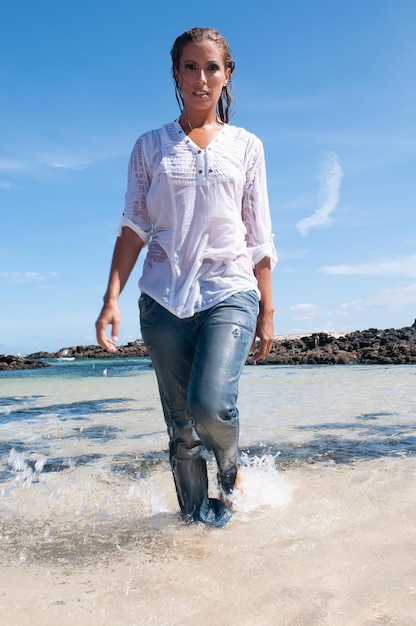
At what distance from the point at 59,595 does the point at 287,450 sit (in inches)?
133

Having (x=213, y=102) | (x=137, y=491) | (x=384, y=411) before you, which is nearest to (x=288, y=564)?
(x=137, y=491)

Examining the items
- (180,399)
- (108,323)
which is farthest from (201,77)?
(180,399)

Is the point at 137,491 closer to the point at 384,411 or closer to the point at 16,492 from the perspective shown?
the point at 16,492

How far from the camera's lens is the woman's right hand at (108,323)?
3.13m

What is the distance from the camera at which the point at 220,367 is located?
295 centimetres

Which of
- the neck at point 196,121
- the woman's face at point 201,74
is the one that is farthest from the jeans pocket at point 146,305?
the woman's face at point 201,74

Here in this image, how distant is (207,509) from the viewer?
3354mm

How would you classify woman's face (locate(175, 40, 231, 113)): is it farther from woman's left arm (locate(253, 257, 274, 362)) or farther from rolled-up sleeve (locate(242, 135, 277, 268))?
woman's left arm (locate(253, 257, 274, 362))

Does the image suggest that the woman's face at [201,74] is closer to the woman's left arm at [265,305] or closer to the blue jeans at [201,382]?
the woman's left arm at [265,305]

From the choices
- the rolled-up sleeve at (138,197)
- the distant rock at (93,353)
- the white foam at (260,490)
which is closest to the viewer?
the rolled-up sleeve at (138,197)

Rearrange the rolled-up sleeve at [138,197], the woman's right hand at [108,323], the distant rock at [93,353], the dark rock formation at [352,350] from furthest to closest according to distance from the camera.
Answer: the distant rock at [93,353] → the dark rock formation at [352,350] → the rolled-up sleeve at [138,197] → the woman's right hand at [108,323]

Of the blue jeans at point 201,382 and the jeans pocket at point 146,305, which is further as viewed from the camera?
the jeans pocket at point 146,305

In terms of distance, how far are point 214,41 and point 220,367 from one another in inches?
67.1

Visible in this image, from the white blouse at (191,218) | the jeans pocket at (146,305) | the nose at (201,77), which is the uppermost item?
the nose at (201,77)
